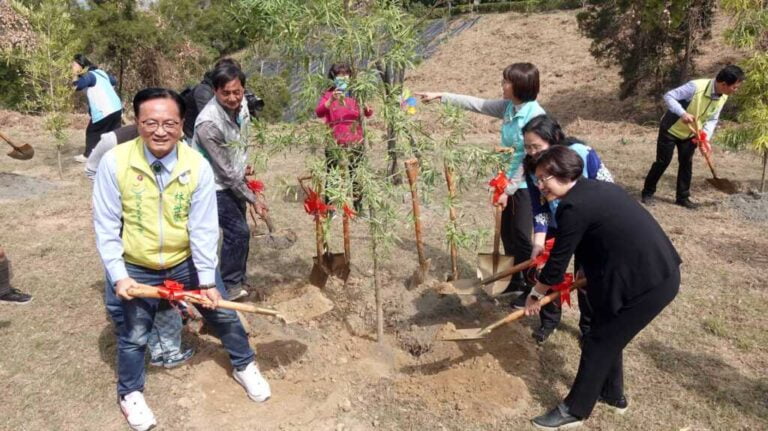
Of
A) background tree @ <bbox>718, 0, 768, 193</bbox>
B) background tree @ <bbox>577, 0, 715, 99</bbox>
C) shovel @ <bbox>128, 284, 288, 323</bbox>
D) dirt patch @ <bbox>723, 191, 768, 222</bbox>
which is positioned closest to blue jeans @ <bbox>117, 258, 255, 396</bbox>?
shovel @ <bbox>128, 284, 288, 323</bbox>

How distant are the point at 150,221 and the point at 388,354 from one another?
1.87 meters

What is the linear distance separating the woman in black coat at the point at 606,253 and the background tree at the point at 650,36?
10.5 metres

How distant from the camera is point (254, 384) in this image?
3.21 meters

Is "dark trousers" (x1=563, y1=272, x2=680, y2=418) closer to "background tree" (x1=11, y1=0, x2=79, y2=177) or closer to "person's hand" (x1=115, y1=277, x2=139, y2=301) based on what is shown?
"person's hand" (x1=115, y1=277, x2=139, y2=301)

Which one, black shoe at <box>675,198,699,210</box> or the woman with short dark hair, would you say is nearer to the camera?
the woman with short dark hair

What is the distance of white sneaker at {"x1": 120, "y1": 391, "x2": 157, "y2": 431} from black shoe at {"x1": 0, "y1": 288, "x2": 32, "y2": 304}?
206 centimetres

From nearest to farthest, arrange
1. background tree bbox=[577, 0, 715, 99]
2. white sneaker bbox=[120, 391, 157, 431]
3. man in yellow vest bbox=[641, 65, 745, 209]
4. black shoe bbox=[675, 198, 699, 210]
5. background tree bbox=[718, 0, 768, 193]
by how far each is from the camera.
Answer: white sneaker bbox=[120, 391, 157, 431], man in yellow vest bbox=[641, 65, 745, 209], background tree bbox=[718, 0, 768, 193], black shoe bbox=[675, 198, 699, 210], background tree bbox=[577, 0, 715, 99]

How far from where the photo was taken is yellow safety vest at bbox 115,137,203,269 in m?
2.57

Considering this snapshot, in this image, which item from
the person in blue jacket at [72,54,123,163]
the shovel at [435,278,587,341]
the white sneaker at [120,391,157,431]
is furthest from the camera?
the person in blue jacket at [72,54,123,163]

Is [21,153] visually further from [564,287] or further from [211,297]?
[564,287]

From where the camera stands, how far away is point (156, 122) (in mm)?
2498

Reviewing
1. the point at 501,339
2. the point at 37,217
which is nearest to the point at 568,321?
the point at 501,339

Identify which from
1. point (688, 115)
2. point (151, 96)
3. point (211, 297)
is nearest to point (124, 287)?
point (211, 297)

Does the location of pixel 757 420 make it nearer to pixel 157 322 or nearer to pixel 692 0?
pixel 157 322
